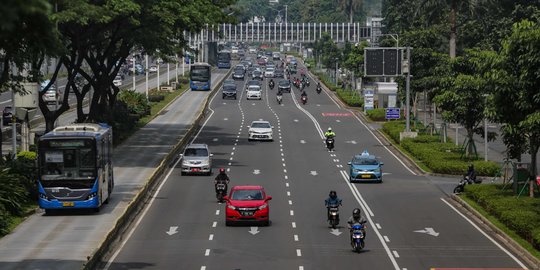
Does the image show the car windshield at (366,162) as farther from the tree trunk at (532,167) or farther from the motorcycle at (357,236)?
the motorcycle at (357,236)

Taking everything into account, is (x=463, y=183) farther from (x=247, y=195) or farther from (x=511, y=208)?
(x=247, y=195)

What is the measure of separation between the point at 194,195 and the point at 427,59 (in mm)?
40382

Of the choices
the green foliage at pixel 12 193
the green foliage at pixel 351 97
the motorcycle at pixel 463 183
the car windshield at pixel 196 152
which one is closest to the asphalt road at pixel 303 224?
the motorcycle at pixel 463 183

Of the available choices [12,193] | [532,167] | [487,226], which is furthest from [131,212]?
[532,167]

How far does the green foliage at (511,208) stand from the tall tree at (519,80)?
275 centimetres

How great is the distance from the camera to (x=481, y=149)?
8044cm

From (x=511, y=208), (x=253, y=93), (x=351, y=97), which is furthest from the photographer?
(x=253, y=93)

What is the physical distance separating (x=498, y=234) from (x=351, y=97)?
84162 mm

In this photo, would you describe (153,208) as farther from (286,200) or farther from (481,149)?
(481,149)

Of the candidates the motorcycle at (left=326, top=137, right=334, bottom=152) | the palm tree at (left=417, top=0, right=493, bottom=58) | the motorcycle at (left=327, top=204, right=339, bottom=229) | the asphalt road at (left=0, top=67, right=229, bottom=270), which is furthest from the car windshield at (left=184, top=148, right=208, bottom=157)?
the palm tree at (left=417, top=0, right=493, bottom=58)

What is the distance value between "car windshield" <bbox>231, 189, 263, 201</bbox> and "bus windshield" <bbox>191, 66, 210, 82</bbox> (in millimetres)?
96256

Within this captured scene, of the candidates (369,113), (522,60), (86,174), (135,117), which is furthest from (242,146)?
(522,60)

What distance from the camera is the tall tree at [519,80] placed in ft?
134

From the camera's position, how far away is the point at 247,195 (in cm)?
4519
